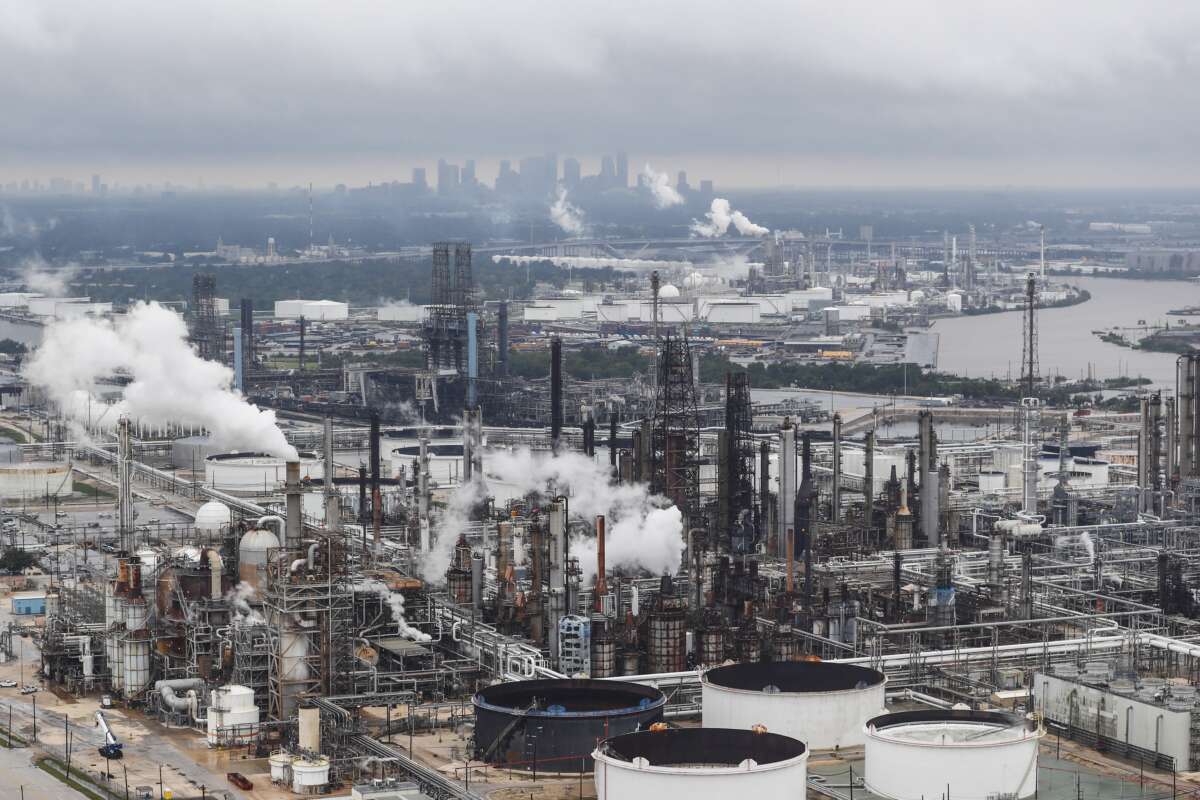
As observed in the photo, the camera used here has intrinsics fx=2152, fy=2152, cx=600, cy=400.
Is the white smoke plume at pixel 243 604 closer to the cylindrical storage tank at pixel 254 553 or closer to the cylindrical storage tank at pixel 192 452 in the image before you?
the cylindrical storage tank at pixel 254 553

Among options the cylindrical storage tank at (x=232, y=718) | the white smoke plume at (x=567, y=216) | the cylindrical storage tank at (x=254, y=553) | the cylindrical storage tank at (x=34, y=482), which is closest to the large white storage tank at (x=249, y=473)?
the cylindrical storage tank at (x=34, y=482)

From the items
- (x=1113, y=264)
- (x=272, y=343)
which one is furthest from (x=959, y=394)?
(x=1113, y=264)

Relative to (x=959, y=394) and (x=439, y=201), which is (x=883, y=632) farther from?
(x=439, y=201)

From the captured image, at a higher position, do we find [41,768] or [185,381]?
[185,381]

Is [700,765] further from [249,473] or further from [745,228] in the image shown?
[745,228]

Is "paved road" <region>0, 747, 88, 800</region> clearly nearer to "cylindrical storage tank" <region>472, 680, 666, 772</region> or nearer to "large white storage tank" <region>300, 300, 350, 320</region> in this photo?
"cylindrical storage tank" <region>472, 680, 666, 772</region>

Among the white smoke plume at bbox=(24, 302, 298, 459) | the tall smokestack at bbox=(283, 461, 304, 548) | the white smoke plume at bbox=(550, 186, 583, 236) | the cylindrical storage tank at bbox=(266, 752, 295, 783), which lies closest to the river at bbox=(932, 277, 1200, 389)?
the white smoke plume at bbox=(24, 302, 298, 459)
